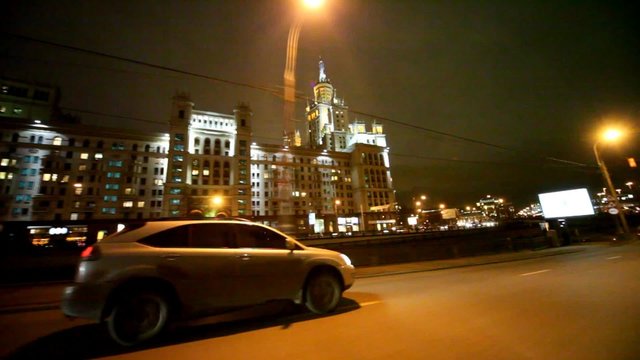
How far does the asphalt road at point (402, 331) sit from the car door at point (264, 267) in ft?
1.79

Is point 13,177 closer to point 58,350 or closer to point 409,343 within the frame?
point 58,350

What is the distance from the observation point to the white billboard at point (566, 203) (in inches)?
1037

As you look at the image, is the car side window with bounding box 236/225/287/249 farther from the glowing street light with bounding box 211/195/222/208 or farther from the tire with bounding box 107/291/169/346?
the glowing street light with bounding box 211/195/222/208

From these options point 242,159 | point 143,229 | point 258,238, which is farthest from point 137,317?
point 242,159

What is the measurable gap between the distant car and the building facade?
47256 mm

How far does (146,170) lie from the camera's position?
249 ft

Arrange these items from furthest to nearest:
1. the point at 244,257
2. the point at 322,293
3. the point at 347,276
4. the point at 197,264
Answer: the point at 347,276 → the point at 322,293 → the point at 244,257 → the point at 197,264

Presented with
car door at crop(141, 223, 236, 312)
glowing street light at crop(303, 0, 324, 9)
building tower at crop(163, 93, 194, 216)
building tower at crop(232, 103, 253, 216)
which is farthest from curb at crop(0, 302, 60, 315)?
building tower at crop(232, 103, 253, 216)

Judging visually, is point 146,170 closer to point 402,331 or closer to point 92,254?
point 92,254

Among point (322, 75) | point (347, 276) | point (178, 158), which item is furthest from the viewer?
point (322, 75)

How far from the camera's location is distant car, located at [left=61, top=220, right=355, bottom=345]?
392cm

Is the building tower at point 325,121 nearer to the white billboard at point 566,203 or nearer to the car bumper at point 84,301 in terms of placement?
the white billboard at point 566,203

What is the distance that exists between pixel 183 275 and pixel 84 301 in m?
1.29

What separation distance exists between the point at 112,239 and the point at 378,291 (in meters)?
6.41
